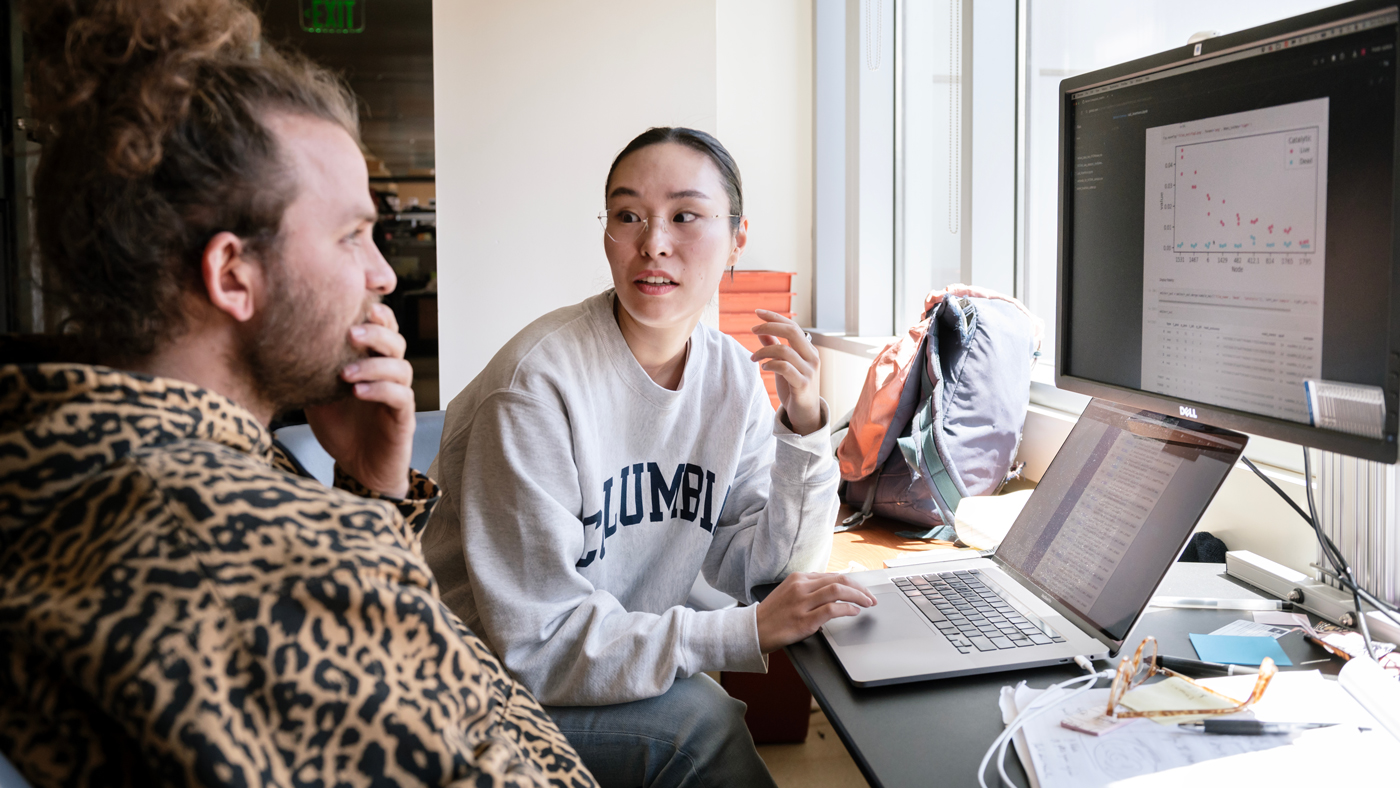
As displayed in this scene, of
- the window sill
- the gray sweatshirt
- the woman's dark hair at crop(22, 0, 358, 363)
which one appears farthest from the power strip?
the window sill

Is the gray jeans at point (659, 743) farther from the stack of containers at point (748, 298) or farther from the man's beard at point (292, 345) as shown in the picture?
the stack of containers at point (748, 298)

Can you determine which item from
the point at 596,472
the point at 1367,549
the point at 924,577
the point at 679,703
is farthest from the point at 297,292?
the point at 1367,549

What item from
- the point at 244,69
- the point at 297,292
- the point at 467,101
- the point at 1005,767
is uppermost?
the point at 467,101

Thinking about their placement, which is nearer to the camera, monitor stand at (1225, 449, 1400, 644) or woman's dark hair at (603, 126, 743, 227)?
monitor stand at (1225, 449, 1400, 644)

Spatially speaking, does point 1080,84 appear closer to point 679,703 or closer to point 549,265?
point 679,703

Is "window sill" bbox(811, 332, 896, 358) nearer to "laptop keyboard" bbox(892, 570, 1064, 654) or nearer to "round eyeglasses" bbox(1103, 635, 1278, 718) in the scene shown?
"laptop keyboard" bbox(892, 570, 1064, 654)

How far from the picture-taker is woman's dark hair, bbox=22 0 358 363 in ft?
2.25

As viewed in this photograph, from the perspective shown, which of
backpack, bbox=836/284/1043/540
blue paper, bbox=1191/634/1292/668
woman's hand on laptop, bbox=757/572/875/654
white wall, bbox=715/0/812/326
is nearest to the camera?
blue paper, bbox=1191/634/1292/668

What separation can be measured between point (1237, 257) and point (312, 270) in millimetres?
853

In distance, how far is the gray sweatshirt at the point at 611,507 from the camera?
109 cm

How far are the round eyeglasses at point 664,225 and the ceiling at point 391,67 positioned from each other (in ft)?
4.84

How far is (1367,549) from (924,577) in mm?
479

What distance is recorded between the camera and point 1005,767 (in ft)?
2.40

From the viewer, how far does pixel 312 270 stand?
30.3 inches
